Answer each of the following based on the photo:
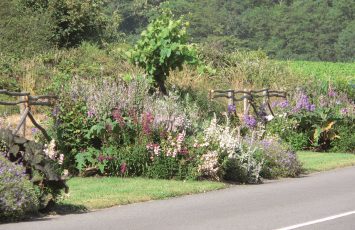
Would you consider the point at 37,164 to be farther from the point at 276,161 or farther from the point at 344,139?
the point at 344,139

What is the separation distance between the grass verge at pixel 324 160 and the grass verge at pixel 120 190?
5150 millimetres

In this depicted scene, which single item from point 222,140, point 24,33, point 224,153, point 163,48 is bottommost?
point 224,153

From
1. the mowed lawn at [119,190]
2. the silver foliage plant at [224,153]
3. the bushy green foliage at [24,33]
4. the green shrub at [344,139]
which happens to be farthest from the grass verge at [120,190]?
the bushy green foliage at [24,33]

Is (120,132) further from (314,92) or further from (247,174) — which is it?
(314,92)

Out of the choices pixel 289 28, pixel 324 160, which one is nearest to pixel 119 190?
pixel 324 160

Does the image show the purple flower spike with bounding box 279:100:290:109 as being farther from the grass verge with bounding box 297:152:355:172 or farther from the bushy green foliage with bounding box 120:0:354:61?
the bushy green foliage with bounding box 120:0:354:61

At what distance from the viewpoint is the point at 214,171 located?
17.5 meters

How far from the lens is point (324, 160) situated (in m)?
23.3

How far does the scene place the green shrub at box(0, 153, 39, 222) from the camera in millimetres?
11969

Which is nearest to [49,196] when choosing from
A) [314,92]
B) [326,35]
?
[314,92]

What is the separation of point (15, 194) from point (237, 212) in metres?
3.76

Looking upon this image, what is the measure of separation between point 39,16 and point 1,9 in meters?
1.92

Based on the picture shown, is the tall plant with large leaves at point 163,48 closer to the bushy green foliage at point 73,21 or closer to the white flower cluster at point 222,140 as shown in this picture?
the white flower cluster at point 222,140

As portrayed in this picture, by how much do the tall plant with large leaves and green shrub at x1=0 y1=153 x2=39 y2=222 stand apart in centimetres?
964
